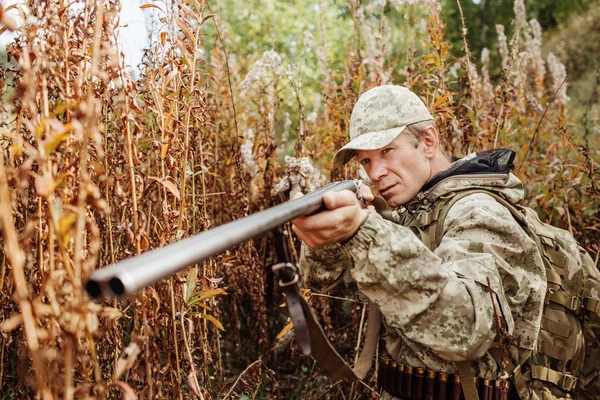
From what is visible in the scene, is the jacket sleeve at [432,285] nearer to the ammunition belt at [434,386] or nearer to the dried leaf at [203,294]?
the ammunition belt at [434,386]

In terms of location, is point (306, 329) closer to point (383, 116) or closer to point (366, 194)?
point (366, 194)

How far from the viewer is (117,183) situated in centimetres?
150

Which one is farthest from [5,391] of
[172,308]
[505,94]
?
[505,94]

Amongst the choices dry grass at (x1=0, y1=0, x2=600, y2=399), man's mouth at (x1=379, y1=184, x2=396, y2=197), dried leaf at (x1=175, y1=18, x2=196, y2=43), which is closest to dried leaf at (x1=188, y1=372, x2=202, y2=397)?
dry grass at (x1=0, y1=0, x2=600, y2=399)

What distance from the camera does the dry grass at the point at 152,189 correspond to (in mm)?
1150

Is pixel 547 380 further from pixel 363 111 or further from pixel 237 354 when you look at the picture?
pixel 237 354

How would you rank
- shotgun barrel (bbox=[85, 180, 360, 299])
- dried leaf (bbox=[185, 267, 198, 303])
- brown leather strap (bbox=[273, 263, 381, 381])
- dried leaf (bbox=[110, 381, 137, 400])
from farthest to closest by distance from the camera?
dried leaf (bbox=[185, 267, 198, 303]) → brown leather strap (bbox=[273, 263, 381, 381]) → dried leaf (bbox=[110, 381, 137, 400]) → shotgun barrel (bbox=[85, 180, 360, 299])

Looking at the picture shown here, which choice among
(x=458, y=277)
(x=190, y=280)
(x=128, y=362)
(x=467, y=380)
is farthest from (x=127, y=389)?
(x=467, y=380)

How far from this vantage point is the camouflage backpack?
81.0 inches

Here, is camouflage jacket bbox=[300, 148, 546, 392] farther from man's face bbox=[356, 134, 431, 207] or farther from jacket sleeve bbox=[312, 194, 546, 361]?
man's face bbox=[356, 134, 431, 207]

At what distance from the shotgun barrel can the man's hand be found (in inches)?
5.6

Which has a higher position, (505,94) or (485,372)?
(505,94)

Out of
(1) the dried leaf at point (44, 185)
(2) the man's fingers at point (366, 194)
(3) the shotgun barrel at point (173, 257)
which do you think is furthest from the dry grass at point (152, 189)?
(2) the man's fingers at point (366, 194)

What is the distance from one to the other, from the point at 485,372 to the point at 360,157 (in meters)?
1.11
